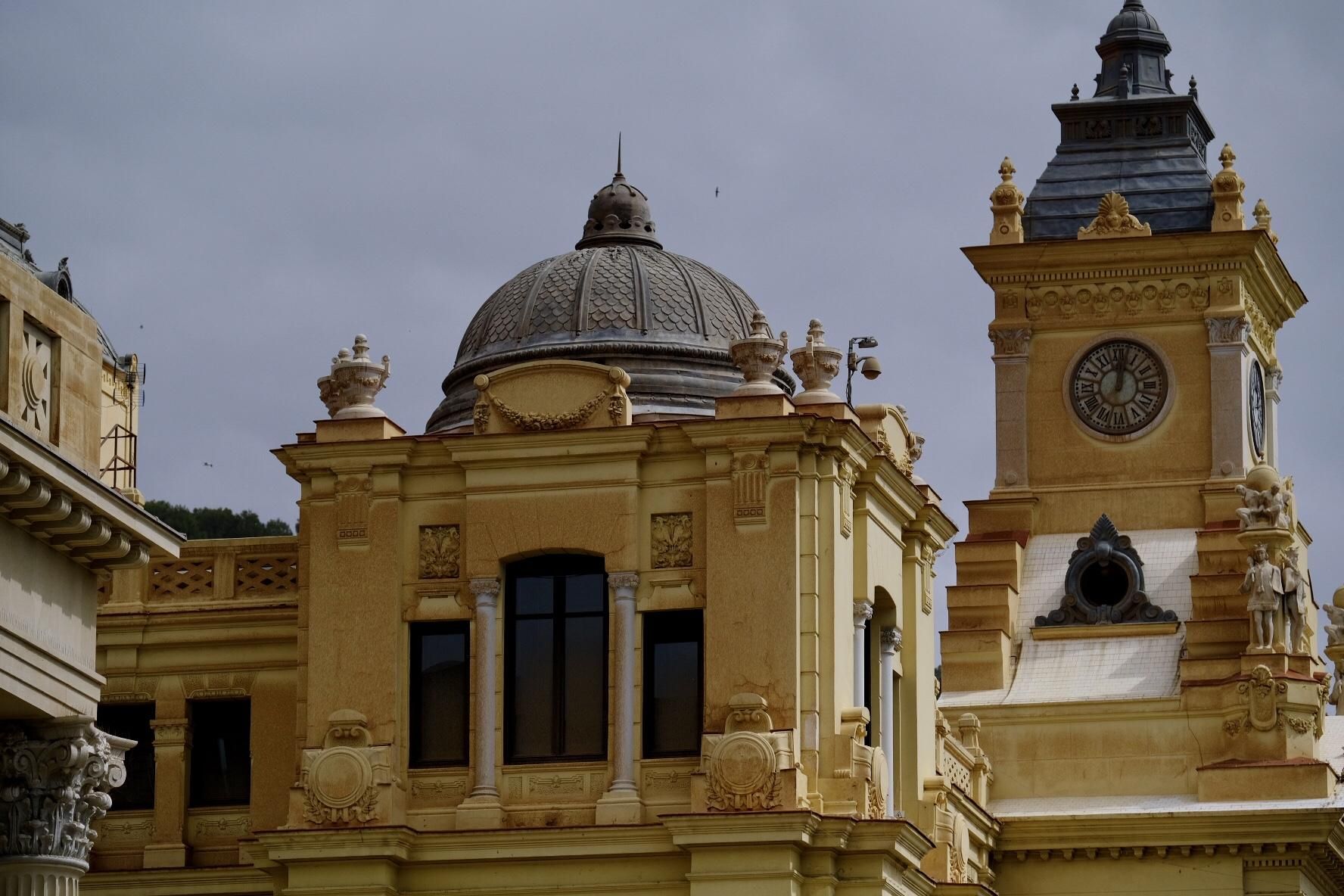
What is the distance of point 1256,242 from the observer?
73.2 m

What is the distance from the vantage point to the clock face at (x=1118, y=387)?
7400 centimetres

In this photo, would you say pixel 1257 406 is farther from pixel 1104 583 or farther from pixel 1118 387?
pixel 1104 583

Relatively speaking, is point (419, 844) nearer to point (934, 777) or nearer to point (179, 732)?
point (179, 732)

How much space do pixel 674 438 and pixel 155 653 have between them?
8.46 m

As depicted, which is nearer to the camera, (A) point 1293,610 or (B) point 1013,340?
(A) point 1293,610

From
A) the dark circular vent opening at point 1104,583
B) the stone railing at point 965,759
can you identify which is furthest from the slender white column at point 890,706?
the dark circular vent opening at point 1104,583

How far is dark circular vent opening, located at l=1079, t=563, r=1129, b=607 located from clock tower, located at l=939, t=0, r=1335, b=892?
1.7 inches

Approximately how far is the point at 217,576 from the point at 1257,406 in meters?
32.7

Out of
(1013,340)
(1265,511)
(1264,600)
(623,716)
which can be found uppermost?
(1013,340)

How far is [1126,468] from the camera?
73812 millimetres

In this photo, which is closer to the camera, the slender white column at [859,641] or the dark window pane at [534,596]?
the slender white column at [859,641]

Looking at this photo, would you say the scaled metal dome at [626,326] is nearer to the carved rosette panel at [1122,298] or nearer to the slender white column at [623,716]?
the slender white column at [623,716]

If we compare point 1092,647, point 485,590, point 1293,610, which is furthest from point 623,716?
point 1092,647

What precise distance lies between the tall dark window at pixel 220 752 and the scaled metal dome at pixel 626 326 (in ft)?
17.5
